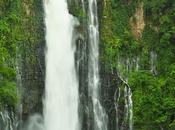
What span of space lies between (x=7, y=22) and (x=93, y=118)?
606cm

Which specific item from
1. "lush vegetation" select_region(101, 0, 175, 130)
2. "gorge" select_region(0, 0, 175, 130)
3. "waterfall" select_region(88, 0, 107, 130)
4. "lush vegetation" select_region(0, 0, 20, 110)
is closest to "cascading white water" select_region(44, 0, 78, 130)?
"gorge" select_region(0, 0, 175, 130)

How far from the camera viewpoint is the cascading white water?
30094mm

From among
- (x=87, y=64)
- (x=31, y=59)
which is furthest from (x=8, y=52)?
(x=87, y=64)

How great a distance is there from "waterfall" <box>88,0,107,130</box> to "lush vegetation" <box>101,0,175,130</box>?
50 centimetres

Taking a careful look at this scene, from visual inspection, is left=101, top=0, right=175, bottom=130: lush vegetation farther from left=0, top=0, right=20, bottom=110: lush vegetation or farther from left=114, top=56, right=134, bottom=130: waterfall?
left=0, top=0, right=20, bottom=110: lush vegetation

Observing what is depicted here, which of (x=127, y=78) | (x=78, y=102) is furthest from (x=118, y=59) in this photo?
(x=78, y=102)

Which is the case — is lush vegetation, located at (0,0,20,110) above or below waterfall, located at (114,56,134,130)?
above

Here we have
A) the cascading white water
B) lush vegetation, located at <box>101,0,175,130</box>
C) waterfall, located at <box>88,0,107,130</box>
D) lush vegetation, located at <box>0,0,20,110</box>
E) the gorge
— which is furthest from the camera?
lush vegetation, located at <box>101,0,175,130</box>

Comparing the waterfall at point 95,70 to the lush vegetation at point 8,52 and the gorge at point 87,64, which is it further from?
the lush vegetation at point 8,52

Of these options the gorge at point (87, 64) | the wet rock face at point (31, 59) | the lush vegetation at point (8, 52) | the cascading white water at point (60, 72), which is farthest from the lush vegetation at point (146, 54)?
the lush vegetation at point (8, 52)

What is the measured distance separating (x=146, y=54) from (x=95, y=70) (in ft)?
10.0

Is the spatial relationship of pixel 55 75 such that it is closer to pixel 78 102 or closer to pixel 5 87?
pixel 78 102

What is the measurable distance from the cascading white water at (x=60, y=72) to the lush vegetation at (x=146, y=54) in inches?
80.3

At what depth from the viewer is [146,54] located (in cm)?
3303
